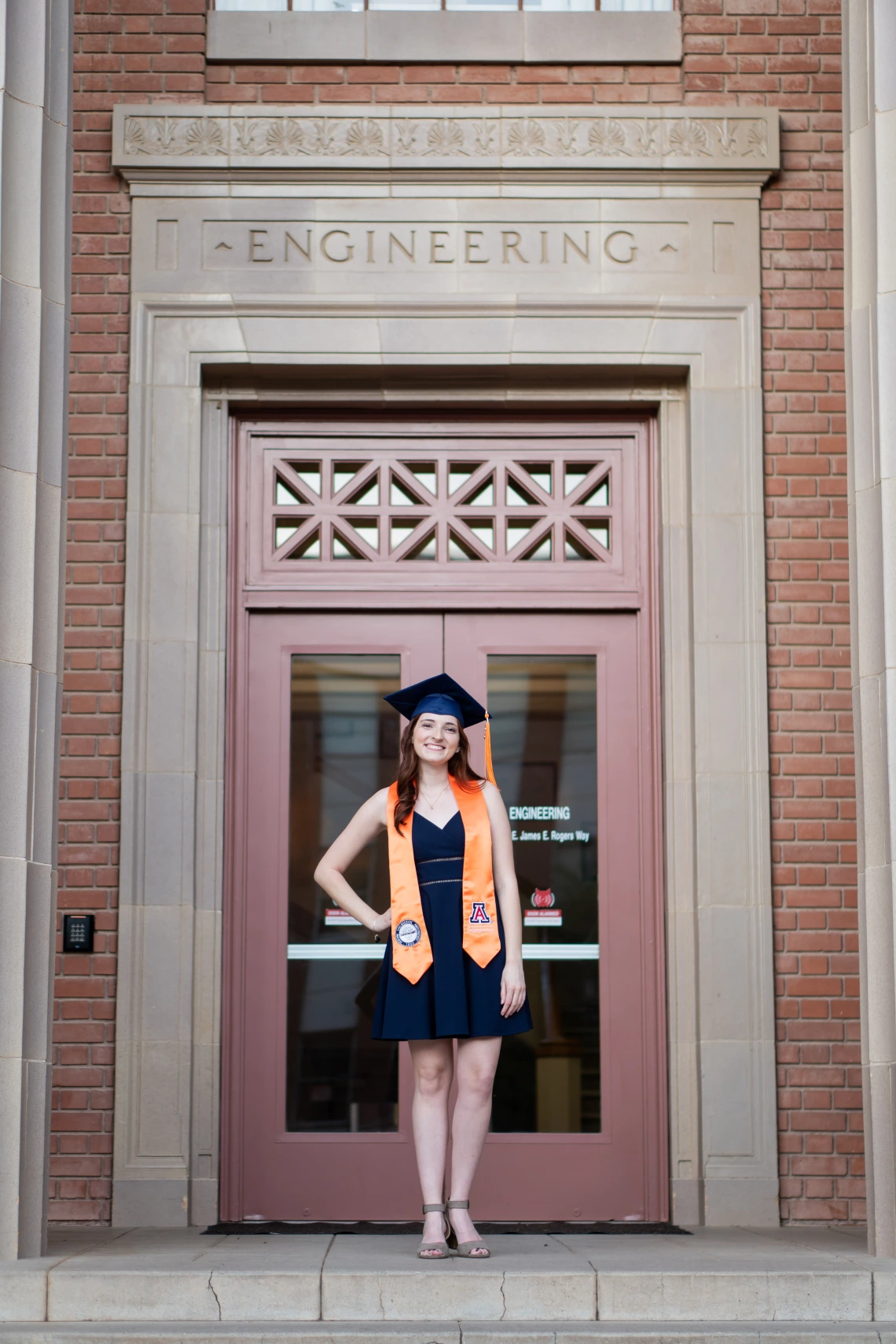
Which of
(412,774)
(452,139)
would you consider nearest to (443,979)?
(412,774)

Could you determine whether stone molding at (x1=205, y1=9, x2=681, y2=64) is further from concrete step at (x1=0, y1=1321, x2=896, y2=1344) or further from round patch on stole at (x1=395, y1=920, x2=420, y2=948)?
concrete step at (x1=0, y1=1321, x2=896, y2=1344)

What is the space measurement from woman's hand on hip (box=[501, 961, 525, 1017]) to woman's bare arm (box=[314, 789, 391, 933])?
505 millimetres

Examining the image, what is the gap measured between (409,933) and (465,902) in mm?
232

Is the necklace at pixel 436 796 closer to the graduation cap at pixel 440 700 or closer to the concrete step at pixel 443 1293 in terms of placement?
the graduation cap at pixel 440 700

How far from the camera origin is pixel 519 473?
8.24 m

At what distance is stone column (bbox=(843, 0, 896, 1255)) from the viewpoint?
6.11 m

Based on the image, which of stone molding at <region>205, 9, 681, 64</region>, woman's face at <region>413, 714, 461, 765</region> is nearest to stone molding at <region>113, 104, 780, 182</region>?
stone molding at <region>205, 9, 681, 64</region>

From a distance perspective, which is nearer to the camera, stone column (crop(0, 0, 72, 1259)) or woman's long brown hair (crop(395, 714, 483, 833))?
stone column (crop(0, 0, 72, 1259))

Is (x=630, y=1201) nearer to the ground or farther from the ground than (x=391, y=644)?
nearer to the ground

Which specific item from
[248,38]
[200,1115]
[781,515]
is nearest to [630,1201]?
[200,1115]

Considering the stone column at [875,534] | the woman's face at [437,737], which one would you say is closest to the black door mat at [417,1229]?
the stone column at [875,534]

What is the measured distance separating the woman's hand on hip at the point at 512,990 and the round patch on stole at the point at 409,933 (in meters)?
0.34

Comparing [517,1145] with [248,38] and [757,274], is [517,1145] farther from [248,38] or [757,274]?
[248,38]

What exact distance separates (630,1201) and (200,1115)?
2071 mm
